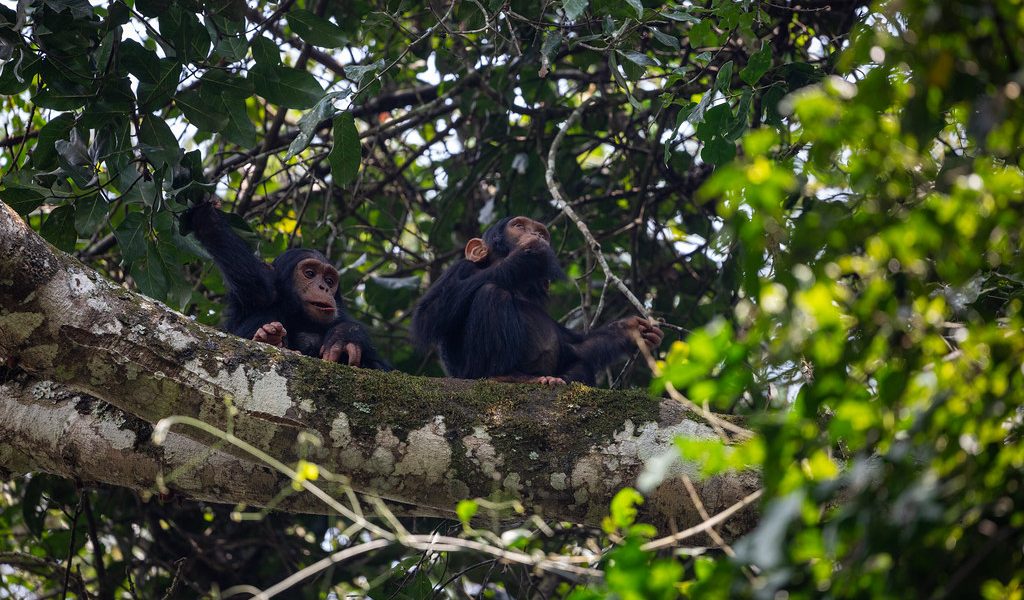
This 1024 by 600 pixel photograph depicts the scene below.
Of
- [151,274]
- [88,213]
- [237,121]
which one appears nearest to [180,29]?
[237,121]

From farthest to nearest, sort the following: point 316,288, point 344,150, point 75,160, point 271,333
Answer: point 316,288
point 271,333
point 344,150
point 75,160

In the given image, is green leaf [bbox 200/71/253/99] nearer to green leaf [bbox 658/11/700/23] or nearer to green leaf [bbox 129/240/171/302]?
green leaf [bbox 129/240/171/302]

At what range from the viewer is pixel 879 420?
1824 millimetres

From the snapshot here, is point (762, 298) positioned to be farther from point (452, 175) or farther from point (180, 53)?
point (452, 175)

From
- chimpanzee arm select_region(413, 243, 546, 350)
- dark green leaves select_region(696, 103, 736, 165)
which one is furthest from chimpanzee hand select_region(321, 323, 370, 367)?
dark green leaves select_region(696, 103, 736, 165)

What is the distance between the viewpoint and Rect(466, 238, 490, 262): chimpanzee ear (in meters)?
6.05

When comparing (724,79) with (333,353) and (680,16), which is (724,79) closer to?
(680,16)

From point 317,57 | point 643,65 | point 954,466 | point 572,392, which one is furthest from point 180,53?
point 954,466

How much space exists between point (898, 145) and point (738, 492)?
77.1 inches

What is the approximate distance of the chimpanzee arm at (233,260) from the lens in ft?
16.9

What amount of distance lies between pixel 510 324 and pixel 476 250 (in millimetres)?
737

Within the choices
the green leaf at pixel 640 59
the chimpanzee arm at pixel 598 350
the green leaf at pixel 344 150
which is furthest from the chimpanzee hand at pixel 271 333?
the green leaf at pixel 640 59

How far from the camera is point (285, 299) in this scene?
574cm

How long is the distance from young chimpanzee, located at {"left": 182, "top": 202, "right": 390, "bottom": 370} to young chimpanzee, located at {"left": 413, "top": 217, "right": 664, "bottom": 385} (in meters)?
0.46
